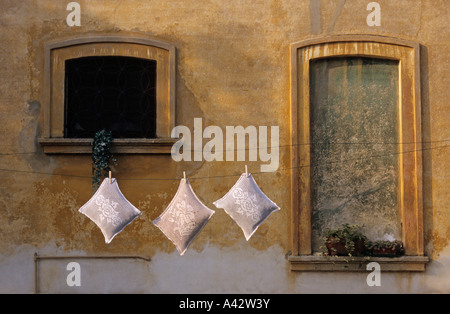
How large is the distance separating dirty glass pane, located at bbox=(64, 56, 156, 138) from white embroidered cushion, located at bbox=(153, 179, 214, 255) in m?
1.75

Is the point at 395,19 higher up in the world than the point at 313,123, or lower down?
higher up

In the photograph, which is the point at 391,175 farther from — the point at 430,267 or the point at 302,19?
the point at 302,19

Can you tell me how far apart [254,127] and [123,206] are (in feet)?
7.33

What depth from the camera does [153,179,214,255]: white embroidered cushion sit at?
7.94 m

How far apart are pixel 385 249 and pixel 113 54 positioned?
14.4ft

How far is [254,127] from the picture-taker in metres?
9.38

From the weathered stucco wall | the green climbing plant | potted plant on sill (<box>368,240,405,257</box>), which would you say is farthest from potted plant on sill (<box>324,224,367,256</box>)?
the green climbing plant

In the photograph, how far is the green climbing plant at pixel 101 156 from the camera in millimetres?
9172

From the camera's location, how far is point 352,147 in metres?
9.49

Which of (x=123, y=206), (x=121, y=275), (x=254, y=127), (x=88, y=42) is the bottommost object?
(x=121, y=275)

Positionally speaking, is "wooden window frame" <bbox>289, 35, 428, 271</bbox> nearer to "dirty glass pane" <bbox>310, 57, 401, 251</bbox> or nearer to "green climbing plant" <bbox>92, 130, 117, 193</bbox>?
"dirty glass pane" <bbox>310, 57, 401, 251</bbox>

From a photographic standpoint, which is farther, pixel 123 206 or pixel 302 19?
pixel 302 19

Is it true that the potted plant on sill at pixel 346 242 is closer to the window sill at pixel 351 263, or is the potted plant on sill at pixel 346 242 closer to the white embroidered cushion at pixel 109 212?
the window sill at pixel 351 263

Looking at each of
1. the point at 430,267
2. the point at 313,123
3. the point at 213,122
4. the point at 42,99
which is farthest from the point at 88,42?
the point at 430,267
